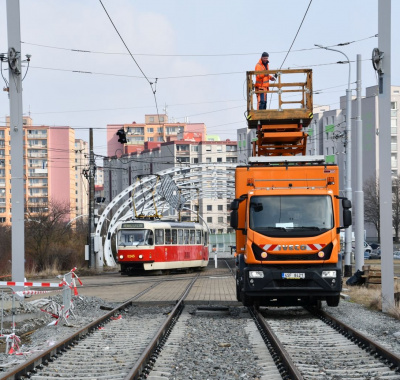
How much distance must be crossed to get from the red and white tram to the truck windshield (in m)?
23.6

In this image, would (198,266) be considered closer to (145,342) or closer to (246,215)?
(246,215)

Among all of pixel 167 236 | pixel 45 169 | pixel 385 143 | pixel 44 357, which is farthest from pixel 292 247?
pixel 45 169

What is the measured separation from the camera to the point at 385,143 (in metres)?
17.1

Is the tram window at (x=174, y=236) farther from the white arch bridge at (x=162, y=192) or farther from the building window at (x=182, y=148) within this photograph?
the building window at (x=182, y=148)

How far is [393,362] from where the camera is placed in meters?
9.59

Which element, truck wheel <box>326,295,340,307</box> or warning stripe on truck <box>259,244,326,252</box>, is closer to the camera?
warning stripe on truck <box>259,244,326,252</box>

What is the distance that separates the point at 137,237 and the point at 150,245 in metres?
0.74

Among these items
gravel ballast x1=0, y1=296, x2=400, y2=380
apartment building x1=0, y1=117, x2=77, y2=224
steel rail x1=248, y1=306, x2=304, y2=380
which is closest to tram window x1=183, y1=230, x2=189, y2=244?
gravel ballast x1=0, y1=296, x2=400, y2=380

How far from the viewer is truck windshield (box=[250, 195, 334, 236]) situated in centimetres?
1582

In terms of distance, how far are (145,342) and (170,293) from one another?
12953 millimetres

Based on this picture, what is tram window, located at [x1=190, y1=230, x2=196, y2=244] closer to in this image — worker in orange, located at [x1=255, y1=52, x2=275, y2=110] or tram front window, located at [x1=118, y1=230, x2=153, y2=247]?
tram front window, located at [x1=118, y1=230, x2=153, y2=247]

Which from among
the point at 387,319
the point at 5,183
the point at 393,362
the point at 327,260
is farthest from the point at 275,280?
the point at 5,183

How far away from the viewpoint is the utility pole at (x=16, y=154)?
1792 cm

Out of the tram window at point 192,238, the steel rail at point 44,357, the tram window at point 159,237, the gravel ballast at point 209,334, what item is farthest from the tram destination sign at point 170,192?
the steel rail at point 44,357
